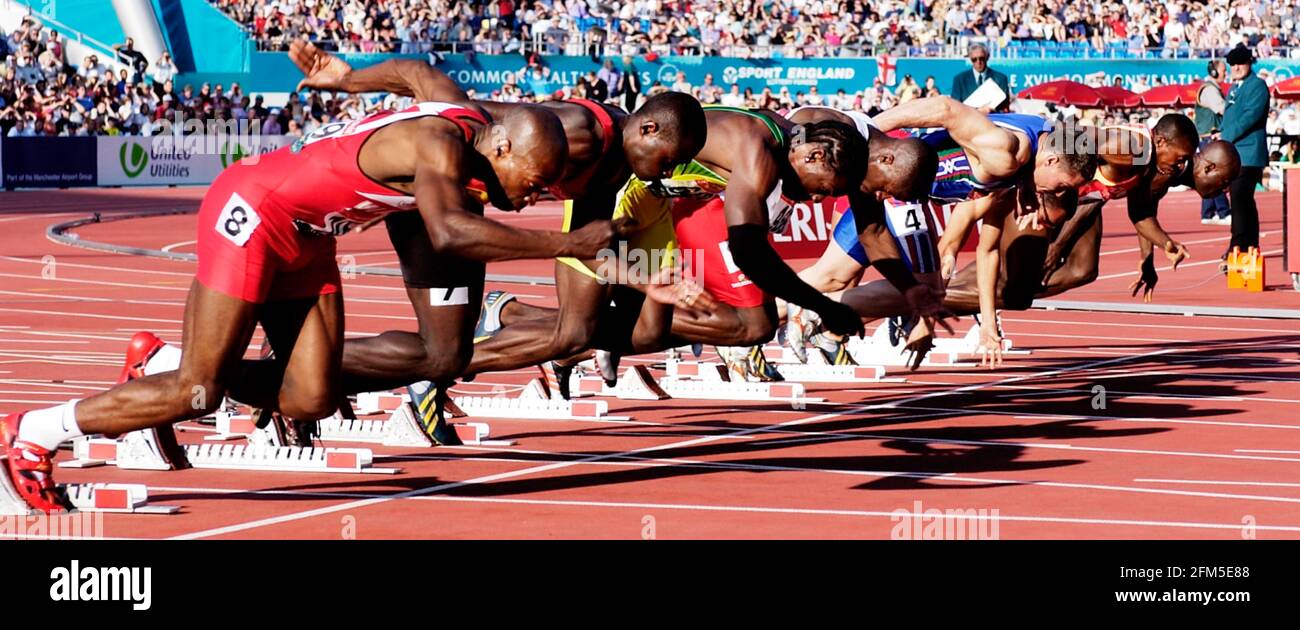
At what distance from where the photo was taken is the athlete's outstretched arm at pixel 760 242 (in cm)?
836

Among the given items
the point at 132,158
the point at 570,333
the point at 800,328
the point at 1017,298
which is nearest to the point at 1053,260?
the point at 1017,298

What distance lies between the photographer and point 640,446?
9508mm

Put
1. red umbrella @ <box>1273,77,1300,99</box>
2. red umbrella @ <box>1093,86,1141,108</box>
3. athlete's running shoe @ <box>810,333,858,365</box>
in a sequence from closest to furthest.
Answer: athlete's running shoe @ <box>810,333,858,365</box> → red umbrella @ <box>1273,77,1300,99</box> → red umbrella @ <box>1093,86,1141,108</box>

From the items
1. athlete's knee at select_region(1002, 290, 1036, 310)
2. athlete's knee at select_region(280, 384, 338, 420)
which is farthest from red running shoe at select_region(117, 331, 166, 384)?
athlete's knee at select_region(1002, 290, 1036, 310)

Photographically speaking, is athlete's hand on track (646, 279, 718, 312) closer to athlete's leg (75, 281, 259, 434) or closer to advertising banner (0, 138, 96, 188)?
athlete's leg (75, 281, 259, 434)

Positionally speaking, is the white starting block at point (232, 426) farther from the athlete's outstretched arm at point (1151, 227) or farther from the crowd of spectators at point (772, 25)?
the crowd of spectators at point (772, 25)

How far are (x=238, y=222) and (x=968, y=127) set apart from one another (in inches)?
182

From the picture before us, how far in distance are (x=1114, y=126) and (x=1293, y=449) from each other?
2850 mm

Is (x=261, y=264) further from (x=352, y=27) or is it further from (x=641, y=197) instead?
(x=352, y=27)

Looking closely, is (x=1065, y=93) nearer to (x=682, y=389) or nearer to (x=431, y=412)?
(x=682, y=389)

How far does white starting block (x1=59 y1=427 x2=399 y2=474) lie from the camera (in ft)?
27.4

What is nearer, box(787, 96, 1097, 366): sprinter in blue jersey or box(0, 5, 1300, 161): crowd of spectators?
box(787, 96, 1097, 366): sprinter in blue jersey

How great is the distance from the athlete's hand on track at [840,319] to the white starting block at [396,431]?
1852mm

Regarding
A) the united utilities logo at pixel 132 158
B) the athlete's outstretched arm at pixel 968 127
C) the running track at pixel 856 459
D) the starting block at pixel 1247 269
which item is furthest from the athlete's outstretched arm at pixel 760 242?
the united utilities logo at pixel 132 158
